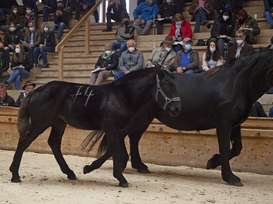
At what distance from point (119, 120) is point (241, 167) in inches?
90.3

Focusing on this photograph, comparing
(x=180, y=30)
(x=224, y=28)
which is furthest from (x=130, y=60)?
(x=224, y=28)

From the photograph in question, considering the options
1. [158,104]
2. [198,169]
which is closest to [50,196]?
[158,104]

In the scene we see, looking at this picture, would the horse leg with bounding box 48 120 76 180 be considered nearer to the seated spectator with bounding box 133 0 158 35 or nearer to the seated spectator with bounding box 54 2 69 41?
the seated spectator with bounding box 133 0 158 35

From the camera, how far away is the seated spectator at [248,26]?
1173 centimetres

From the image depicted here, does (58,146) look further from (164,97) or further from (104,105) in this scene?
(164,97)

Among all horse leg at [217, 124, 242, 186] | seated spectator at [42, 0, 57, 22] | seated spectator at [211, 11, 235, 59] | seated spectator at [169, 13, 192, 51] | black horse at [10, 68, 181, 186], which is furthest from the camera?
seated spectator at [42, 0, 57, 22]

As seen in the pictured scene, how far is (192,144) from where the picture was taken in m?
8.41

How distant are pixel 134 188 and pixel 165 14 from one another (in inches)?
350

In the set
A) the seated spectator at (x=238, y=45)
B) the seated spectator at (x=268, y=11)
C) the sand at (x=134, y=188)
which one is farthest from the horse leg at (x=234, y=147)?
the seated spectator at (x=268, y=11)

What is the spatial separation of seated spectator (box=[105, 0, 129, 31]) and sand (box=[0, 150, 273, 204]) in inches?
334

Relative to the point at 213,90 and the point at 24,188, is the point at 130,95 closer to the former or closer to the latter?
the point at 213,90

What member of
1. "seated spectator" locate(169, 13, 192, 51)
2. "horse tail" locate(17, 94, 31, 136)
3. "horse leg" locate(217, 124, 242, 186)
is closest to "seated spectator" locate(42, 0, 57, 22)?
"seated spectator" locate(169, 13, 192, 51)

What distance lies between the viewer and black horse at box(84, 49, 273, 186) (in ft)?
23.0

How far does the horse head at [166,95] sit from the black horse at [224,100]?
36 cm
